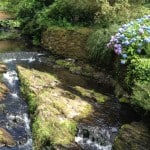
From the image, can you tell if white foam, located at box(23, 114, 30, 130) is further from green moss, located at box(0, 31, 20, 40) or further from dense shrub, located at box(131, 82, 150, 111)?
green moss, located at box(0, 31, 20, 40)

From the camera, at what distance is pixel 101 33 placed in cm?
1398

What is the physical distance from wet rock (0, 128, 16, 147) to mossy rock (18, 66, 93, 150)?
1.86 ft

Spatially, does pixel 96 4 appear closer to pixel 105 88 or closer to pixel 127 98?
pixel 105 88

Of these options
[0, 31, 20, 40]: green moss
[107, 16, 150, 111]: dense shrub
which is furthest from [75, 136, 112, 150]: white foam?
[0, 31, 20, 40]: green moss

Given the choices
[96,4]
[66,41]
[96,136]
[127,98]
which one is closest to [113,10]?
[96,4]

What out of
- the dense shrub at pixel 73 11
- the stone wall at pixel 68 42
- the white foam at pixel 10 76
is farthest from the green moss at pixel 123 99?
the dense shrub at pixel 73 11

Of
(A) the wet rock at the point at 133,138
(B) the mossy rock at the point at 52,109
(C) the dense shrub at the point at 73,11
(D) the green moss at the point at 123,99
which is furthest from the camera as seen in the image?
(C) the dense shrub at the point at 73,11

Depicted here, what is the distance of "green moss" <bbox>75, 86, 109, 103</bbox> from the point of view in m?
11.6

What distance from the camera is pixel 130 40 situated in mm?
11703

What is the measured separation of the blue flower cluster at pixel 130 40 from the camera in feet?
37.8

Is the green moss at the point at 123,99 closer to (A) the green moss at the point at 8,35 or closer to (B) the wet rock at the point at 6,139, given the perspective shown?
(B) the wet rock at the point at 6,139

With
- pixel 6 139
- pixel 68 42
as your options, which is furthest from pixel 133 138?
pixel 68 42

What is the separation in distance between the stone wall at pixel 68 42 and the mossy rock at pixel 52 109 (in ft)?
8.10

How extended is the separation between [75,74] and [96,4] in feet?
11.6
